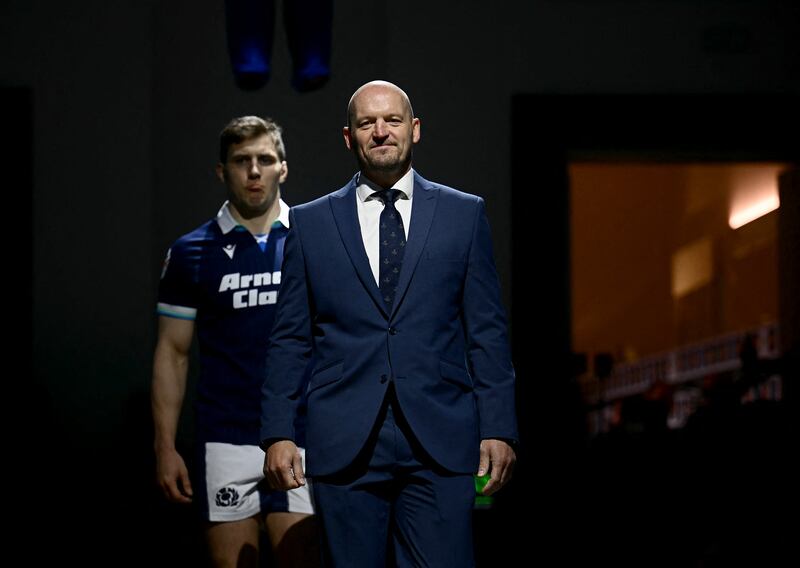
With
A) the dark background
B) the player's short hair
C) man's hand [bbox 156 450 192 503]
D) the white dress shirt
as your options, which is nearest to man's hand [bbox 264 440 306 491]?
the white dress shirt

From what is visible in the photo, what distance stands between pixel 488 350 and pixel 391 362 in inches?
8.2

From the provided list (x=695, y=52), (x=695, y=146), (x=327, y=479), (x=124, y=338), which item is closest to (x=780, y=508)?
(x=695, y=146)

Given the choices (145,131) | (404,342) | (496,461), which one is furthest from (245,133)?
(145,131)

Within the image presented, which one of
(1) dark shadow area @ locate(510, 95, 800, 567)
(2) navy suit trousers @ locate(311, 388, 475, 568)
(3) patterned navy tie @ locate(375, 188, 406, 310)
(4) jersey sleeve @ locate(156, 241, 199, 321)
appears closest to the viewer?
(2) navy suit trousers @ locate(311, 388, 475, 568)

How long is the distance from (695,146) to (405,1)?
1.53 metres

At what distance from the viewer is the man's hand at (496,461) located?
2.48 metres

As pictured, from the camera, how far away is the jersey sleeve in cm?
336

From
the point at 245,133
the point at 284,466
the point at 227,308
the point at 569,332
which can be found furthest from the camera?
the point at 569,332

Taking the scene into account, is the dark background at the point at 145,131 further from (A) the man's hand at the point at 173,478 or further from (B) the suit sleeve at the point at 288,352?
(B) the suit sleeve at the point at 288,352

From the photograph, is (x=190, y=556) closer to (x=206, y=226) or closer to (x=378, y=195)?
(x=206, y=226)

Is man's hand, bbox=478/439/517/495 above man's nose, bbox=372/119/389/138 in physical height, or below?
below

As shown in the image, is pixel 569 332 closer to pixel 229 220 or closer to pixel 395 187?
pixel 229 220

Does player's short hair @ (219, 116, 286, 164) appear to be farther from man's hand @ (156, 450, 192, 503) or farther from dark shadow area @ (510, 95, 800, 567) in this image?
dark shadow area @ (510, 95, 800, 567)

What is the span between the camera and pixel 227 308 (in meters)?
3.28
